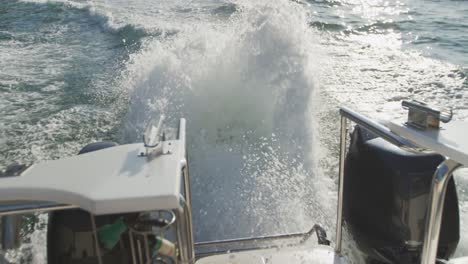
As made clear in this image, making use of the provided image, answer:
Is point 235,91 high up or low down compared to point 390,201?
down

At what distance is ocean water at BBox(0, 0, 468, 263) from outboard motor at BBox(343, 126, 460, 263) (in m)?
0.21

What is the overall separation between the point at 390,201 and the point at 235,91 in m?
4.45

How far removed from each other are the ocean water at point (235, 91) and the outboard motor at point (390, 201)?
Result: 21cm

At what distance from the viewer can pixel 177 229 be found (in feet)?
4.72

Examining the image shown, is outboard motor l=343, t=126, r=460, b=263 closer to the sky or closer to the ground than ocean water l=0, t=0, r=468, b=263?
closer to the sky

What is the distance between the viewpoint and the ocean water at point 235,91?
4.35 metres

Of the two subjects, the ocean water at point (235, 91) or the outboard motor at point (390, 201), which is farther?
the ocean water at point (235, 91)

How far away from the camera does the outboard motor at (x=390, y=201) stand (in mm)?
2068

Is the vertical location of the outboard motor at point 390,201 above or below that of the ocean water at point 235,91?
above

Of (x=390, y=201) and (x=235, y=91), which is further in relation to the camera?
(x=235, y=91)

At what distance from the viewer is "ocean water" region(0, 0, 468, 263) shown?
435 cm

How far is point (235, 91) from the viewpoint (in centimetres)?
646

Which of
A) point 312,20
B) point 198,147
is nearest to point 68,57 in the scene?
point 198,147

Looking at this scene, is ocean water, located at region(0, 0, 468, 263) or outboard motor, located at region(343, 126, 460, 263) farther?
ocean water, located at region(0, 0, 468, 263)
